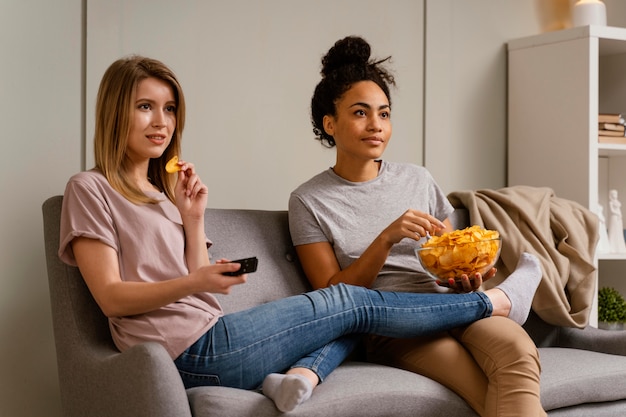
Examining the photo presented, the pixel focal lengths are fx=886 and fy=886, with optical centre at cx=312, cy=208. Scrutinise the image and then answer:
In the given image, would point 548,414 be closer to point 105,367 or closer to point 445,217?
point 445,217

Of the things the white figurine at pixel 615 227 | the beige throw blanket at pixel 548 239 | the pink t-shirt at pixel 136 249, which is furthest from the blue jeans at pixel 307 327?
the white figurine at pixel 615 227

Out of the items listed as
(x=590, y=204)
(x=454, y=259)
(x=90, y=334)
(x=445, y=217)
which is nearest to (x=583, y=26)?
(x=590, y=204)

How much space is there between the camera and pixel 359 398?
194cm

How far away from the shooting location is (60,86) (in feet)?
8.64

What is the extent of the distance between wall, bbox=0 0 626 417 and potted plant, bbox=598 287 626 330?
643mm

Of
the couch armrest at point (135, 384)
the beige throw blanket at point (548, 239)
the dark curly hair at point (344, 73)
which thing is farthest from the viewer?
the beige throw blanket at point (548, 239)

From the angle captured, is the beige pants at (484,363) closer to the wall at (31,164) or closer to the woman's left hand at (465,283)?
the woman's left hand at (465,283)

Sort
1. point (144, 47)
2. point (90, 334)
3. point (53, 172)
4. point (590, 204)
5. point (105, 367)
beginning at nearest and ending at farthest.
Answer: point (105, 367), point (90, 334), point (53, 172), point (144, 47), point (590, 204)

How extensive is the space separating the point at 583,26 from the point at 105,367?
238 cm

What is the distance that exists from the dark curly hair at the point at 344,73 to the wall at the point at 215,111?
43cm

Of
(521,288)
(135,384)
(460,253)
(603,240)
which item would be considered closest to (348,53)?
(460,253)

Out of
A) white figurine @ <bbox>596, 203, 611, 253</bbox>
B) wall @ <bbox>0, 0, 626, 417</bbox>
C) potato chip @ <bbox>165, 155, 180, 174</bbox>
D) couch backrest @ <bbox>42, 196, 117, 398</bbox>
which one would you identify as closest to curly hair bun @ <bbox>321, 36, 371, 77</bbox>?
wall @ <bbox>0, 0, 626, 417</bbox>

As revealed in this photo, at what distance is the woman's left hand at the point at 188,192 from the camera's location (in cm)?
211

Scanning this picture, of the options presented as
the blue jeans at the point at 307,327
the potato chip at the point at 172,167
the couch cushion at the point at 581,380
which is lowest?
the couch cushion at the point at 581,380
